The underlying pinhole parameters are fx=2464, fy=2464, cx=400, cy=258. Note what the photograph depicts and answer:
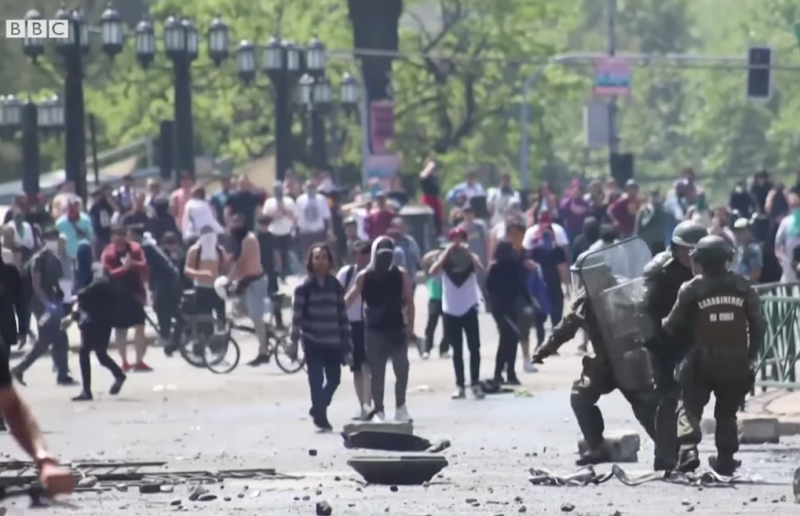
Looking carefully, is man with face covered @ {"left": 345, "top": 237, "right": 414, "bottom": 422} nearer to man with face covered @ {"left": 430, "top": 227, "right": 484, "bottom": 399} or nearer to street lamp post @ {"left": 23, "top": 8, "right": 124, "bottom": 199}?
man with face covered @ {"left": 430, "top": 227, "right": 484, "bottom": 399}

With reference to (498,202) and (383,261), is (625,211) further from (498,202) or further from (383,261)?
(383,261)

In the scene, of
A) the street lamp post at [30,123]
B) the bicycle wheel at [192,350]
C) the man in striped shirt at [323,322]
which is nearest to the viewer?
the man in striped shirt at [323,322]

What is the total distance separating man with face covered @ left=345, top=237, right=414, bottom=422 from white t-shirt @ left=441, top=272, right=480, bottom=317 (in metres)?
2.62

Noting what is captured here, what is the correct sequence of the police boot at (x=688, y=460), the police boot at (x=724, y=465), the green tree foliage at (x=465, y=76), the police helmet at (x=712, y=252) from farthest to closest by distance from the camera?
the green tree foliage at (x=465, y=76) → the police boot at (x=688, y=460) → the police boot at (x=724, y=465) → the police helmet at (x=712, y=252)

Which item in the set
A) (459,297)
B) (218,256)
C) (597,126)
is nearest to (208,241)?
(218,256)

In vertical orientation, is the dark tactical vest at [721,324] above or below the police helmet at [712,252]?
below

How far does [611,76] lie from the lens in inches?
2441

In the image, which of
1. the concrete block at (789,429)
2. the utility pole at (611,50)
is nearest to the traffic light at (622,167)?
the utility pole at (611,50)

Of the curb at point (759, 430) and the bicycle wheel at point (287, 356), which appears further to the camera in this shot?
the bicycle wheel at point (287, 356)

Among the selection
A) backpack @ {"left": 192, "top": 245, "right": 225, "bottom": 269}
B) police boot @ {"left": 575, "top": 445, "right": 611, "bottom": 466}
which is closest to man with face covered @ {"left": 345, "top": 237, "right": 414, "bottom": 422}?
police boot @ {"left": 575, "top": 445, "right": 611, "bottom": 466}

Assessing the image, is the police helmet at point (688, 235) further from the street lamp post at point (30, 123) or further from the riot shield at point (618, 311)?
the street lamp post at point (30, 123)

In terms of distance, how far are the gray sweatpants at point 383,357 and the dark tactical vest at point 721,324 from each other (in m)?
5.83

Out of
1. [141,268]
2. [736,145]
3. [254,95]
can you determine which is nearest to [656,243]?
[141,268]

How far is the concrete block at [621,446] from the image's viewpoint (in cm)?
1617
